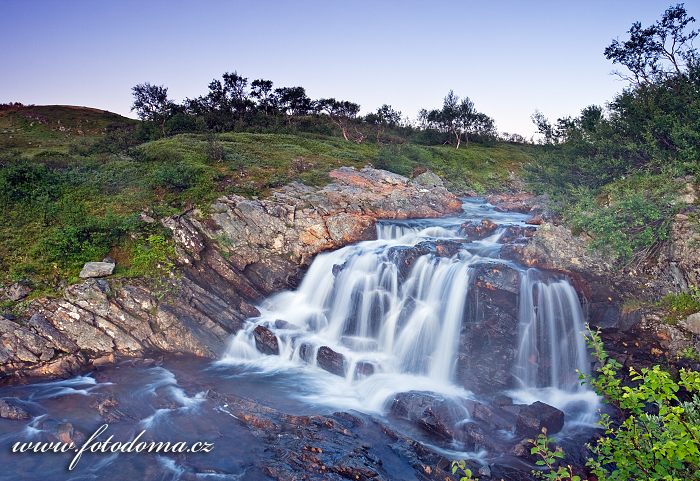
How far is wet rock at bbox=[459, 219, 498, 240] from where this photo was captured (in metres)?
21.4

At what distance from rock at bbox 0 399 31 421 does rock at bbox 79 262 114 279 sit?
5454 millimetres

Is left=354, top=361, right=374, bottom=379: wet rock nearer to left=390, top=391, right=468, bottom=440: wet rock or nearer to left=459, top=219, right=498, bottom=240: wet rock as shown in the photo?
left=390, top=391, right=468, bottom=440: wet rock

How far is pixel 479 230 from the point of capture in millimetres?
21625

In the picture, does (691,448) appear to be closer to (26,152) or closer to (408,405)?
(408,405)

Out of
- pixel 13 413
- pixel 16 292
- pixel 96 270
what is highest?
pixel 96 270

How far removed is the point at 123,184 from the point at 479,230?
18648 mm

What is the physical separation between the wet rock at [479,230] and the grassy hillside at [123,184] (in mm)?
9117

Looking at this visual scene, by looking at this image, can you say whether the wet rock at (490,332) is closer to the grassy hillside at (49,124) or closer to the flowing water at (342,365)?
the flowing water at (342,365)

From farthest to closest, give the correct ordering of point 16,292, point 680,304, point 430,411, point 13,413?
point 16,292 → point 680,304 → point 430,411 → point 13,413

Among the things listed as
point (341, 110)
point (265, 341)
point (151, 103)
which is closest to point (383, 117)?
point (341, 110)

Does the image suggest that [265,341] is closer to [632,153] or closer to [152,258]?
[152,258]

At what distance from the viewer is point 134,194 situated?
22.3 metres

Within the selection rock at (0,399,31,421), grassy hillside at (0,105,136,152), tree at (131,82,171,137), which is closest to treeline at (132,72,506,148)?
tree at (131,82,171,137)

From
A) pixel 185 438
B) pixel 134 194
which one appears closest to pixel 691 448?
pixel 185 438
